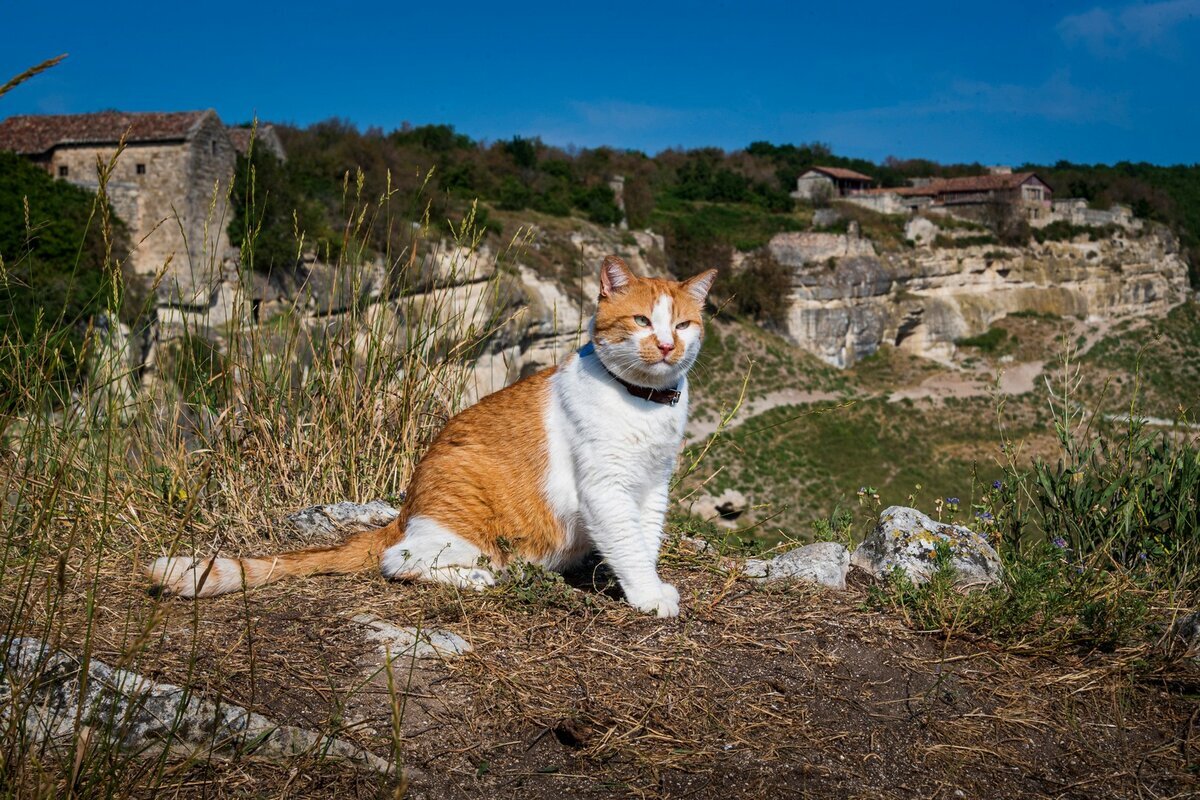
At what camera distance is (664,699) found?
211 cm

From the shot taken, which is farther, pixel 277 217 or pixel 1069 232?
pixel 1069 232

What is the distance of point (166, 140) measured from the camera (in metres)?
22.7

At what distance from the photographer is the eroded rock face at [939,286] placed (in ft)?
132

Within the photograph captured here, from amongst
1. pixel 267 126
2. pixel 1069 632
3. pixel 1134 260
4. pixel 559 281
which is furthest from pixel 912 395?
pixel 1069 632

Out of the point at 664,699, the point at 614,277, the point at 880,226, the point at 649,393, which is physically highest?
the point at 880,226

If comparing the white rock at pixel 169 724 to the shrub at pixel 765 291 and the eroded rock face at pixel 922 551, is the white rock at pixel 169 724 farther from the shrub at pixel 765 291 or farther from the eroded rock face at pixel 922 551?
the shrub at pixel 765 291

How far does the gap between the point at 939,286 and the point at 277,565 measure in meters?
46.8

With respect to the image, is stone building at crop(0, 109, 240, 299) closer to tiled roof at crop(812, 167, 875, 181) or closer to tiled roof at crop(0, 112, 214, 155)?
tiled roof at crop(0, 112, 214, 155)

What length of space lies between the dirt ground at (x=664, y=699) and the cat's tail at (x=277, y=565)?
0.06 metres

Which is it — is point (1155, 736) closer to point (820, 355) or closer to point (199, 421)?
point (199, 421)

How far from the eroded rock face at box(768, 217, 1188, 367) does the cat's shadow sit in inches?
1498

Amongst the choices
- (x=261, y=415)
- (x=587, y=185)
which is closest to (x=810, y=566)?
(x=261, y=415)

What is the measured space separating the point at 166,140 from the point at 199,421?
75.3 feet

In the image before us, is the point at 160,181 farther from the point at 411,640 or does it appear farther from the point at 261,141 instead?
the point at 411,640
